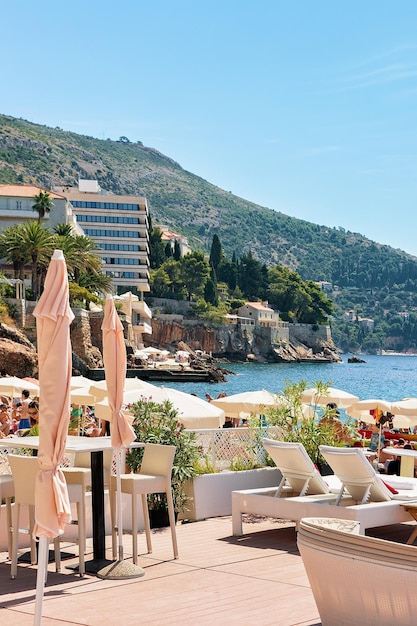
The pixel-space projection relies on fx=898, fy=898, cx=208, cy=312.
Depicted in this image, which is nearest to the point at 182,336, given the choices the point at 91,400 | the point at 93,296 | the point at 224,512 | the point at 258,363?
the point at 258,363

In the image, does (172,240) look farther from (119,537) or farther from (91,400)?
(119,537)

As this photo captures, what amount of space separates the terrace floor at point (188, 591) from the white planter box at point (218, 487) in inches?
51.0

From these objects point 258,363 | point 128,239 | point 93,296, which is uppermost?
point 128,239

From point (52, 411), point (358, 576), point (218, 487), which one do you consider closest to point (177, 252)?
point (218, 487)

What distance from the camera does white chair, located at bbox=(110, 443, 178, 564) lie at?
8.29 meters

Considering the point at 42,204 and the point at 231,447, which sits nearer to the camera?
the point at 231,447

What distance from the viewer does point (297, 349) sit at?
158m

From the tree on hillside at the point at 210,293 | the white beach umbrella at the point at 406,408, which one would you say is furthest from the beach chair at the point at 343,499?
the tree on hillside at the point at 210,293

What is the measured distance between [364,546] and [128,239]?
11415 centimetres

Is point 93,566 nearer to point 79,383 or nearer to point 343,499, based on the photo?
point 343,499

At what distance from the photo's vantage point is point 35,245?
219 feet

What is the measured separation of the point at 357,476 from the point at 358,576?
3.66 meters

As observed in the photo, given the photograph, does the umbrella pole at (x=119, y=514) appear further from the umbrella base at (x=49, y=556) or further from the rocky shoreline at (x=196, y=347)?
the rocky shoreline at (x=196, y=347)

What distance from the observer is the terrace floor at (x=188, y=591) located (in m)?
6.36
